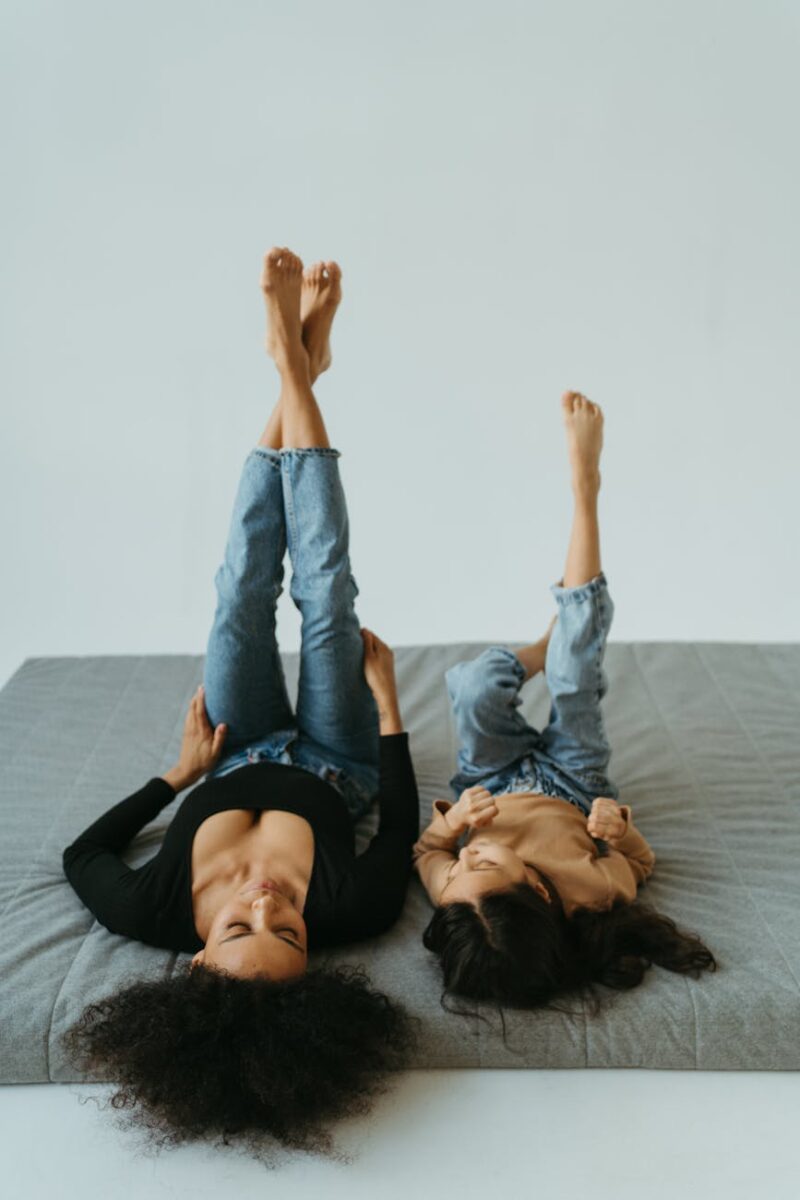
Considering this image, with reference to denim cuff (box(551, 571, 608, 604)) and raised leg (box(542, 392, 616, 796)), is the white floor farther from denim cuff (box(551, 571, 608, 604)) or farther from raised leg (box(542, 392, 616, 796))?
denim cuff (box(551, 571, 608, 604))

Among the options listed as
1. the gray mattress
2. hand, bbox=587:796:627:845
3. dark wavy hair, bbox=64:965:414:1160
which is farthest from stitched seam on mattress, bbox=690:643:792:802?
dark wavy hair, bbox=64:965:414:1160

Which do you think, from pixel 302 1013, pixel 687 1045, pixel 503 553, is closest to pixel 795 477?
pixel 503 553

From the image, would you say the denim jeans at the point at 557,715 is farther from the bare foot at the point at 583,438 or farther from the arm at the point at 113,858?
the arm at the point at 113,858

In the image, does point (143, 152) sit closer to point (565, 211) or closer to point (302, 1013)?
point (565, 211)

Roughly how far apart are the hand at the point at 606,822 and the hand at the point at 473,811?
0.19 m

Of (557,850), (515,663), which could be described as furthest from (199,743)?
(557,850)

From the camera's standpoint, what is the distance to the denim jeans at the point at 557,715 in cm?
292

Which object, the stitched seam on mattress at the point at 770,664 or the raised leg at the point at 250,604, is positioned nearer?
the raised leg at the point at 250,604

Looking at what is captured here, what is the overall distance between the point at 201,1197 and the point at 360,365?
3191 mm

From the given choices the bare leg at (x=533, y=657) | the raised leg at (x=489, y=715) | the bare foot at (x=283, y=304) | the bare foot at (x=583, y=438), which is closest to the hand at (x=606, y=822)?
the raised leg at (x=489, y=715)

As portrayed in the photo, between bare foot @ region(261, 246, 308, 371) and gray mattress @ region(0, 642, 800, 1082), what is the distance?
0.96m

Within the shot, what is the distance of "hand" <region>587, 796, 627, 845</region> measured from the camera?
107 inches

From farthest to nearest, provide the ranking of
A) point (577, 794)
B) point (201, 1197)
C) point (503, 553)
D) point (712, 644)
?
1. point (503, 553)
2. point (712, 644)
3. point (577, 794)
4. point (201, 1197)

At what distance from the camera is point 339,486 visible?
2.95 m
